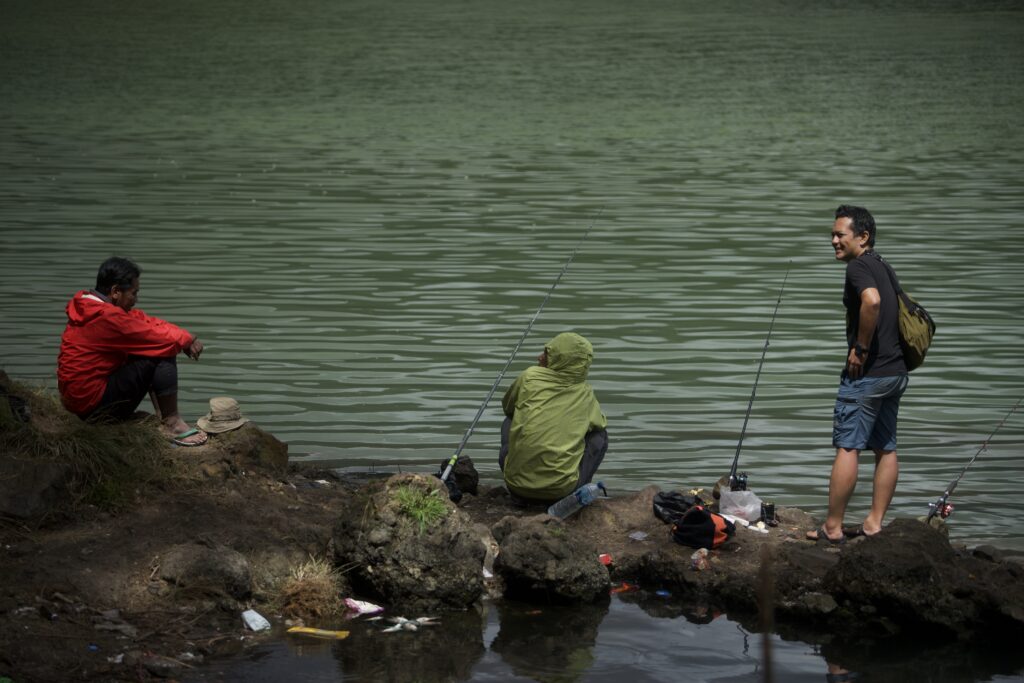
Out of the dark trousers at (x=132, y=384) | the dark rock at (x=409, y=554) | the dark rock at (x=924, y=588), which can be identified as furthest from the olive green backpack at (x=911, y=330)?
the dark trousers at (x=132, y=384)

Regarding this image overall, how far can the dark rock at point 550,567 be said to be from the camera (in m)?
6.93

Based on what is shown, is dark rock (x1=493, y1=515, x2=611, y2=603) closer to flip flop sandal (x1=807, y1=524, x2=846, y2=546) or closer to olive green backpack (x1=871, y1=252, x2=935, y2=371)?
flip flop sandal (x1=807, y1=524, x2=846, y2=546)

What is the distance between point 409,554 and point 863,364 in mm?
2163

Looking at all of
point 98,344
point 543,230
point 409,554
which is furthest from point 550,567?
point 543,230

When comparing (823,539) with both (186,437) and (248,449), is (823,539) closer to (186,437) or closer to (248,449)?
(248,449)

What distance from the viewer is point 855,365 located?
23.6 feet

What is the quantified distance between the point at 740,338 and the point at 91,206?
36.8ft

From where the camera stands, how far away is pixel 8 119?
A: 36.0 meters

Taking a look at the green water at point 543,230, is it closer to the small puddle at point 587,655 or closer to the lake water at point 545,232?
the lake water at point 545,232

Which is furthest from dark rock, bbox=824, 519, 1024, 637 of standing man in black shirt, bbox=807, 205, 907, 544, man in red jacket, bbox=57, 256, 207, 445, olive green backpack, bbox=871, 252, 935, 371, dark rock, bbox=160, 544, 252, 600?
man in red jacket, bbox=57, 256, 207, 445

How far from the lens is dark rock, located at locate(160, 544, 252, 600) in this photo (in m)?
6.69

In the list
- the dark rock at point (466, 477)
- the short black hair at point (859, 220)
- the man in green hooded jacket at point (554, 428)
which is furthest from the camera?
the dark rock at point (466, 477)

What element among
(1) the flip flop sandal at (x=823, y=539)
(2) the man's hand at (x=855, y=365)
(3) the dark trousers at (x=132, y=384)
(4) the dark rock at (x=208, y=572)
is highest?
(2) the man's hand at (x=855, y=365)

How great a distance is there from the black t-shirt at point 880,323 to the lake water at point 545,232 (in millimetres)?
1345
